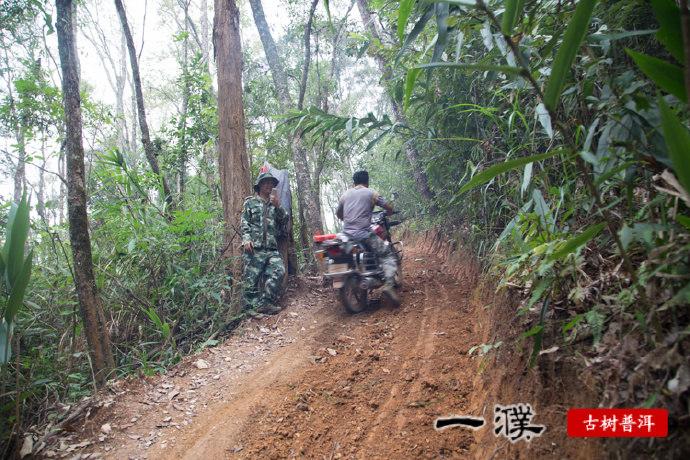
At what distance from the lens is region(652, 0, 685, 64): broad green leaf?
958 millimetres

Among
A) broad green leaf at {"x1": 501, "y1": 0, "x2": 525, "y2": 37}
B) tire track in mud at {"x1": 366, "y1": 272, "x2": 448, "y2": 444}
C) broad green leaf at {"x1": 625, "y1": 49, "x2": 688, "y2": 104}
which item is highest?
broad green leaf at {"x1": 501, "y1": 0, "x2": 525, "y2": 37}

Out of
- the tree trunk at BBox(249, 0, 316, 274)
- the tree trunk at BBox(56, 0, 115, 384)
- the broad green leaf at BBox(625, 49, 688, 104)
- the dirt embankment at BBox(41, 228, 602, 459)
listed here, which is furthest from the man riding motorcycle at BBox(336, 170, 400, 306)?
the broad green leaf at BBox(625, 49, 688, 104)

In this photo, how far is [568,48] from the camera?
3.50 feet

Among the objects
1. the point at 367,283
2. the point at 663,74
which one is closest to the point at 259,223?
the point at 367,283

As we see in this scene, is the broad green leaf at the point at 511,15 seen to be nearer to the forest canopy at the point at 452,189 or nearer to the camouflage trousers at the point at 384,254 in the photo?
the forest canopy at the point at 452,189

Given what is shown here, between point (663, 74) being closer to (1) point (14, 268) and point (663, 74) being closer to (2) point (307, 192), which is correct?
(1) point (14, 268)

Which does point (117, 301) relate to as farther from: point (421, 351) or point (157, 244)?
point (421, 351)

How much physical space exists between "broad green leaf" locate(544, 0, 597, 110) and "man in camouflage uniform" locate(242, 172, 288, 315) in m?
4.69

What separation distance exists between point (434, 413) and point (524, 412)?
0.81 meters

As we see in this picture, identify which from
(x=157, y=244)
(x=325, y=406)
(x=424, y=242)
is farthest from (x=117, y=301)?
(x=424, y=242)

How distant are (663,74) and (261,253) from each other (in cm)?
506

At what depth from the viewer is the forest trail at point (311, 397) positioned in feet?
7.75

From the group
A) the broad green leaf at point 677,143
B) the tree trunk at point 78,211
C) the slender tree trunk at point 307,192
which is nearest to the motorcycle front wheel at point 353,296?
the slender tree trunk at point 307,192

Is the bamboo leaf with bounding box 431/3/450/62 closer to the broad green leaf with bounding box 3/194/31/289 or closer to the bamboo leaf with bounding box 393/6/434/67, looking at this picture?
the bamboo leaf with bounding box 393/6/434/67
